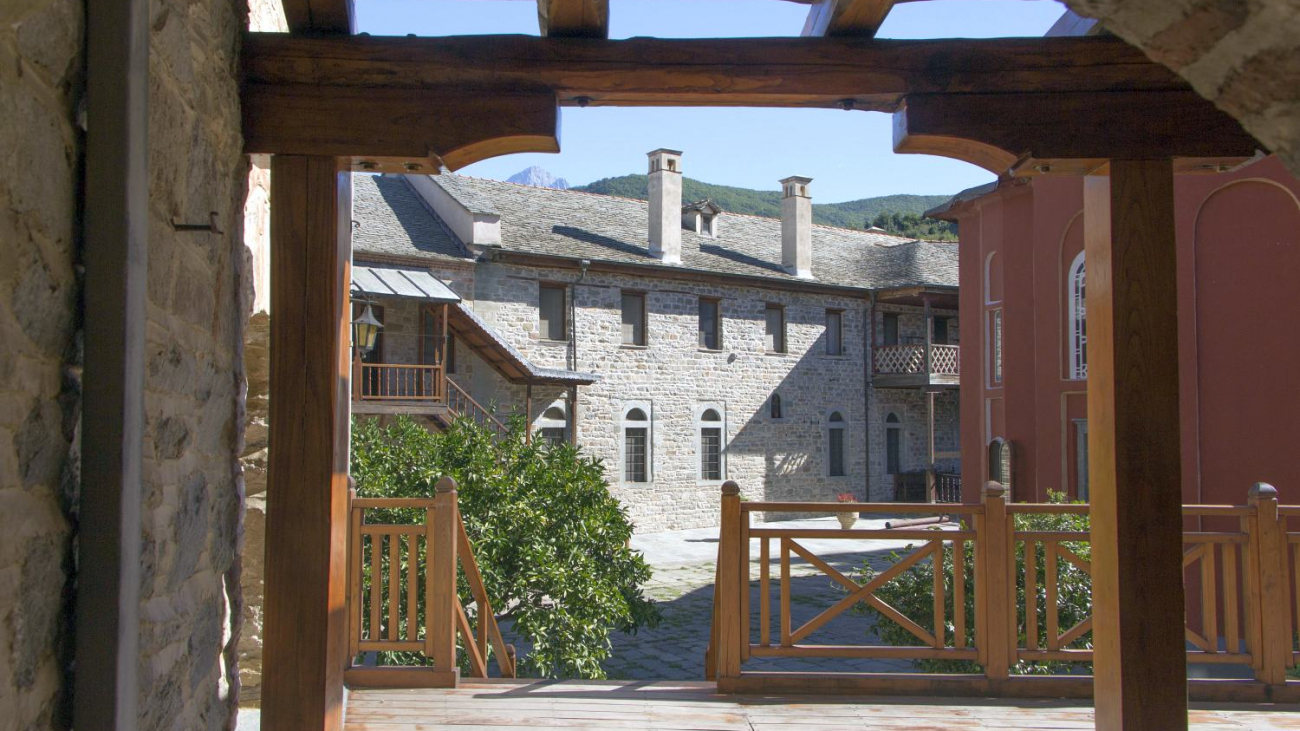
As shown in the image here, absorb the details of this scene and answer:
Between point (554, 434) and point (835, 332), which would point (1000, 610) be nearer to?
point (554, 434)

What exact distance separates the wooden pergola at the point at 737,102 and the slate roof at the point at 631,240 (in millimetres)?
14796

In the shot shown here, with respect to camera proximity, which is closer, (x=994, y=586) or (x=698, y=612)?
(x=994, y=586)

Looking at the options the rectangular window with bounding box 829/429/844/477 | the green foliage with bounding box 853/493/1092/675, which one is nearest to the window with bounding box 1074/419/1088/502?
the green foliage with bounding box 853/493/1092/675

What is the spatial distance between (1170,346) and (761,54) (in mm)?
1506

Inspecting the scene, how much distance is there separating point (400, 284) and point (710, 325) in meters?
8.40

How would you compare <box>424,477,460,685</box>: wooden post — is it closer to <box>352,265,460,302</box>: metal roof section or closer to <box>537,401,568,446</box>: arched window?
<box>352,265,460,302</box>: metal roof section

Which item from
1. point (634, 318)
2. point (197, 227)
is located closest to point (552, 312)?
point (634, 318)

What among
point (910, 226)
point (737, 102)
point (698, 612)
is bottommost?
point (698, 612)

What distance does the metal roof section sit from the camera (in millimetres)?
15366

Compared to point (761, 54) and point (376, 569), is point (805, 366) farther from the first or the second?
point (761, 54)

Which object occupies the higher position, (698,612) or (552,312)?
(552,312)

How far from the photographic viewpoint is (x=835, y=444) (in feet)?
79.9

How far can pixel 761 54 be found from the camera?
9.80 ft

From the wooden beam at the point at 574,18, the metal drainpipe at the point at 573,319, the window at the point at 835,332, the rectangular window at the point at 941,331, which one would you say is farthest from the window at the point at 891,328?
the wooden beam at the point at 574,18
